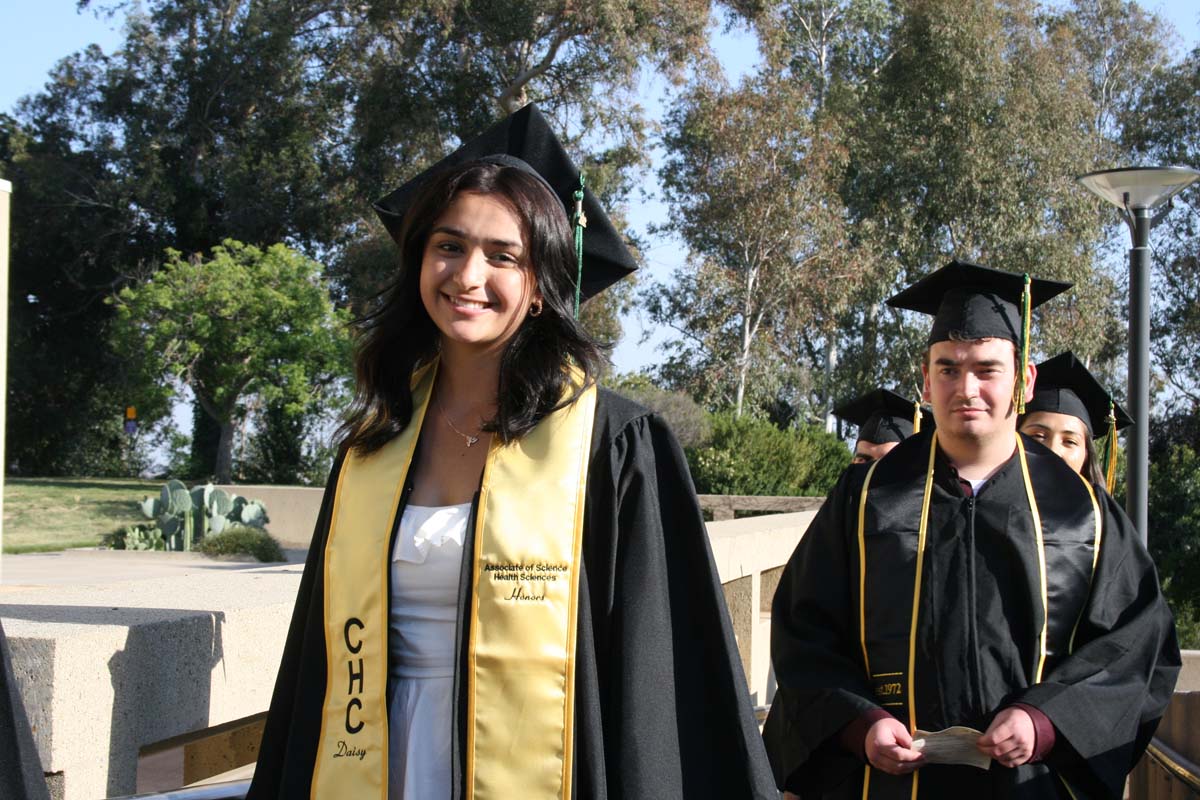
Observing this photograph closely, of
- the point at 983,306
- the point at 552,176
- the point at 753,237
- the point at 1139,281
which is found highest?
the point at 753,237

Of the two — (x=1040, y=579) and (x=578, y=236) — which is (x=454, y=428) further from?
(x=1040, y=579)

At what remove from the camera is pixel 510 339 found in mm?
2354

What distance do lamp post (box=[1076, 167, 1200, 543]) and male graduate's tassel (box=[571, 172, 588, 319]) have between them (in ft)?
23.7

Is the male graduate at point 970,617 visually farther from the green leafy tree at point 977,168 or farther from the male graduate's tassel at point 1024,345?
the green leafy tree at point 977,168

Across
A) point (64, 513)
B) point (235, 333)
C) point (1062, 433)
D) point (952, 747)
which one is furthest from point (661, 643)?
point (235, 333)

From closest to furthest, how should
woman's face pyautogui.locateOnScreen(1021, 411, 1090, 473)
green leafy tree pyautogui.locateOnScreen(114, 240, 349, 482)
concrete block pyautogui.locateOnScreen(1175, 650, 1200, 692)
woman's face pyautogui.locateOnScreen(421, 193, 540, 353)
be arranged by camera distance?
woman's face pyautogui.locateOnScreen(421, 193, 540, 353) < woman's face pyautogui.locateOnScreen(1021, 411, 1090, 473) < concrete block pyautogui.locateOnScreen(1175, 650, 1200, 692) < green leafy tree pyautogui.locateOnScreen(114, 240, 349, 482)

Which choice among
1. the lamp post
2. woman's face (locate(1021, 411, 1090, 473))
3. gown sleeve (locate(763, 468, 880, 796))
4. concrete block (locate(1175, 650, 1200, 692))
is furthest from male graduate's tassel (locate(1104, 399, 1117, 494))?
the lamp post

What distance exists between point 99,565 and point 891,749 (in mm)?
13406

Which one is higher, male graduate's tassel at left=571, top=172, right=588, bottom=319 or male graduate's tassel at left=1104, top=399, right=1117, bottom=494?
male graduate's tassel at left=571, top=172, right=588, bottom=319

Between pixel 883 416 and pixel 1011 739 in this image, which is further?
pixel 883 416

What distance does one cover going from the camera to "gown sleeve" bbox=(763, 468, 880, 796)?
312cm

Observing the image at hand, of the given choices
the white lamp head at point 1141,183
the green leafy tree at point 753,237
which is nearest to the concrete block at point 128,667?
the white lamp head at point 1141,183

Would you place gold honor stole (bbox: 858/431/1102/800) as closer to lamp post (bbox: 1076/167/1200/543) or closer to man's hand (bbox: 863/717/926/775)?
man's hand (bbox: 863/717/926/775)

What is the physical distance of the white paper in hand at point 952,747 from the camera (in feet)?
9.53
